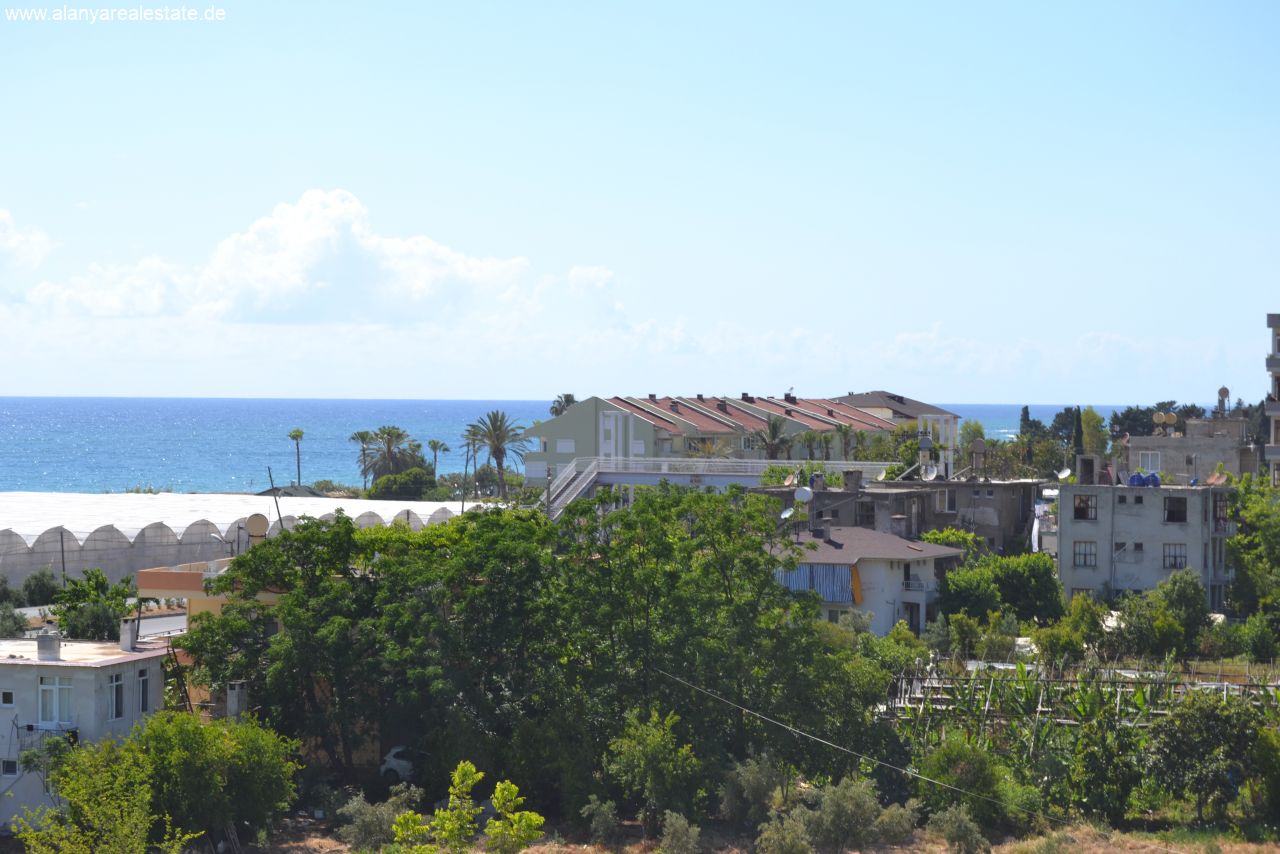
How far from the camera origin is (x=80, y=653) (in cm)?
3709

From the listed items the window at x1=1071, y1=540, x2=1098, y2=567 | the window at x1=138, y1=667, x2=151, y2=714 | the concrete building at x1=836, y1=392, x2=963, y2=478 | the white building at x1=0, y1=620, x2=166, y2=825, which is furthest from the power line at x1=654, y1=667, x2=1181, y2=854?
the concrete building at x1=836, y1=392, x2=963, y2=478

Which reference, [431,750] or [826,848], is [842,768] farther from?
[431,750]

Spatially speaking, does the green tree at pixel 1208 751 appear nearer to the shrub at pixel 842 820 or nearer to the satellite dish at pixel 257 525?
the shrub at pixel 842 820


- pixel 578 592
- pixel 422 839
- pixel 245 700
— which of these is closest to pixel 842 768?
pixel 578 592

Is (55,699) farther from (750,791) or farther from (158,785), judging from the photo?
(750,791)

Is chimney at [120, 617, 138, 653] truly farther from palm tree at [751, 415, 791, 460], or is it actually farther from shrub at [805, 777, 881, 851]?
palm tree at [751, 415, 791, 460]

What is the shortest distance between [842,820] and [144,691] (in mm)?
17220

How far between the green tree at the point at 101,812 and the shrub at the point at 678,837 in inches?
408

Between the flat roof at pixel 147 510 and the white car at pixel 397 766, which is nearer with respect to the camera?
the white car at pixel 397 766

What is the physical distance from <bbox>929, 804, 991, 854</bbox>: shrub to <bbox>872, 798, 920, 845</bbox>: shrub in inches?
30.2

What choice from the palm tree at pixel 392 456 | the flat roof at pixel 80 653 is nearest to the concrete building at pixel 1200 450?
the flat roof at pixel 80 653

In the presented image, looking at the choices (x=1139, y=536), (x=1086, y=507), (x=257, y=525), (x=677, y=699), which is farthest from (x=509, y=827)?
(x=1139, y=536)

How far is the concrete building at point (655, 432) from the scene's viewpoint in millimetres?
84100

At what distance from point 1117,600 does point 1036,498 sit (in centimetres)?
2216
